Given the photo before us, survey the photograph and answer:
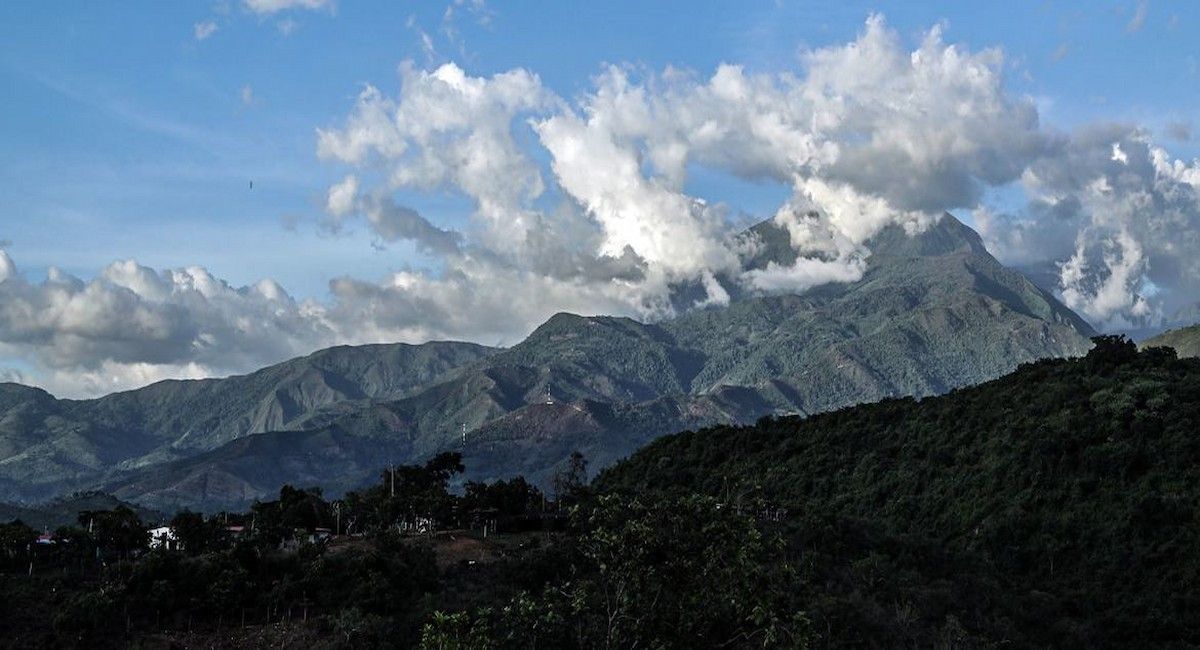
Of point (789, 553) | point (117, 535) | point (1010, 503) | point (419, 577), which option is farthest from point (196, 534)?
point (1010, 503)

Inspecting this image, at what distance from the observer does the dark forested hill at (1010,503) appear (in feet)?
284

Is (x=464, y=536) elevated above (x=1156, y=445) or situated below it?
below

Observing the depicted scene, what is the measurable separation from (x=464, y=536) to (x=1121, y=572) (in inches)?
2709

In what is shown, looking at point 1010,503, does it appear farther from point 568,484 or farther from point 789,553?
point 568,484

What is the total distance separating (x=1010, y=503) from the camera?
373ft

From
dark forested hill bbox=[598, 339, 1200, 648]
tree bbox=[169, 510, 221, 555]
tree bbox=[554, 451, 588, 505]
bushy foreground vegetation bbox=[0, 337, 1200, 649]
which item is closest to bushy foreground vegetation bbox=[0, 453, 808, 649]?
bushy foreground vegetation bbox=[0, 337, 1200, 649]

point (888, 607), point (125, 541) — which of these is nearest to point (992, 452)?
point (888, 607)

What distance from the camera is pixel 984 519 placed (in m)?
114

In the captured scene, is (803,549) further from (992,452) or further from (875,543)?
(992,452)

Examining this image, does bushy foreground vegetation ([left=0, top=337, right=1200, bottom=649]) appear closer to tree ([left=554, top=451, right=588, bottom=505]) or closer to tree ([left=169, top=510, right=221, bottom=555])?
tree ([left=169, top=510, right=221, bottom=555])

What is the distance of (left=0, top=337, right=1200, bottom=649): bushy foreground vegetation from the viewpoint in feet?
95.7

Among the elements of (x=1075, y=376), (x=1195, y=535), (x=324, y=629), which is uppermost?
(x=1075, y=376)

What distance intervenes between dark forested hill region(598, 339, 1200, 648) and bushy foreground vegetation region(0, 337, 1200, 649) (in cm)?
32

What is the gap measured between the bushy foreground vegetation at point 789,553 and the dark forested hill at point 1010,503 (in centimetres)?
32
